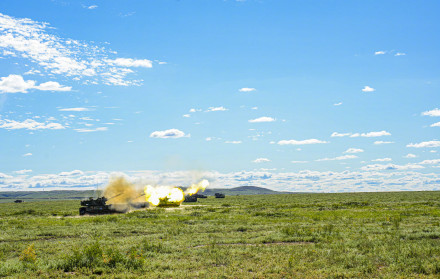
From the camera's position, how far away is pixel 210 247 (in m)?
19.8

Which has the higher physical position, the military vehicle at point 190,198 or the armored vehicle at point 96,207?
the armored vehicle at point 96,207

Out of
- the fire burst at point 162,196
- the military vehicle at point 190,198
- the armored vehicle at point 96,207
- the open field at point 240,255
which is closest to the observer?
the open field at point 240,255

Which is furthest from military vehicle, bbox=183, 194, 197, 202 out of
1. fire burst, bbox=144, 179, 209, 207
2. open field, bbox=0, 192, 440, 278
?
open field, bbox=0, 192, 440, 278

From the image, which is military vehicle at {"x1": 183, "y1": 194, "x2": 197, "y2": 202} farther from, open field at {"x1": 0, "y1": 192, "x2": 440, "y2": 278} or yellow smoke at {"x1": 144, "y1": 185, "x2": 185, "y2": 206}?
open field at {"x1": 0, "y1": 192, "x2": 440, "y2": 278}

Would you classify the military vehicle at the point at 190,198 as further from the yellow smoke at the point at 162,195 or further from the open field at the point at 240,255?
the open field at the point at 240,255

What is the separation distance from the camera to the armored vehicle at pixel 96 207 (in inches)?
1917

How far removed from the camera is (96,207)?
160ft

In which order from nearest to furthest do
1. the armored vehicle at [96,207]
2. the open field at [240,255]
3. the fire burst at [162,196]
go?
1. the open field at [240,255]
2. the armored vehicle at [96,207]
3. the fire burst at [162,196]

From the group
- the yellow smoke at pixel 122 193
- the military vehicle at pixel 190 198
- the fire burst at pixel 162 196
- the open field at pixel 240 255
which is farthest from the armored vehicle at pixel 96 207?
the military vehicle at pixel 190 198

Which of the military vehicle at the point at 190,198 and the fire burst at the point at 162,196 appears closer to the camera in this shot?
the fire burst at the point at 162,196

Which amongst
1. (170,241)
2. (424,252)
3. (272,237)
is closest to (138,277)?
(170,241)

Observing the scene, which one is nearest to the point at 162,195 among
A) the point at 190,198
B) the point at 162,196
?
the point at 162,196

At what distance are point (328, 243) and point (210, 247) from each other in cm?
629

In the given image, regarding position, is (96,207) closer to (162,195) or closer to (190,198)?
(162,195)
